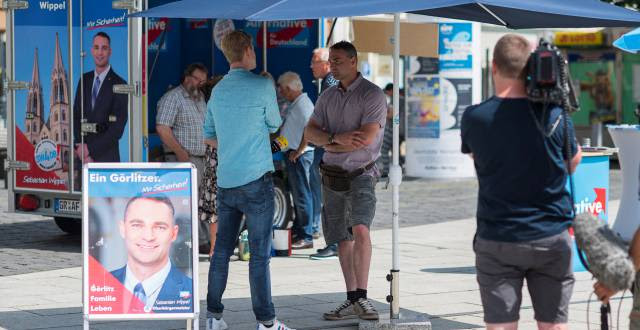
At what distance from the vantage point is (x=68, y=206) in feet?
35.5

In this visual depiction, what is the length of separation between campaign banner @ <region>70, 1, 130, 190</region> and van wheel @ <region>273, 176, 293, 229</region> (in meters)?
2.11

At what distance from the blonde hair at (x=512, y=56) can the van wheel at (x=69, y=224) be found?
7.90 m

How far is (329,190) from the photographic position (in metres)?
7.72

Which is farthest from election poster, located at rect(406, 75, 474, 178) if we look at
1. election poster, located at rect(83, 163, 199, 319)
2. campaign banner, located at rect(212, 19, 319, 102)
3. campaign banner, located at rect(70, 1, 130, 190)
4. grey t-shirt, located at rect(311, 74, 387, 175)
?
election poster, located at rect(83, 163, 199, 319)

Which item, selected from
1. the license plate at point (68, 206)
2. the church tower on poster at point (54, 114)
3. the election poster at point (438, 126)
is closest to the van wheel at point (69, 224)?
the license plate at point (68, 206)

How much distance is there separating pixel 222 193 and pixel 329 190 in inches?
38.3

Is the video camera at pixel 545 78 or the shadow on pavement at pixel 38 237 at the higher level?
the video camera at pixel 545 78

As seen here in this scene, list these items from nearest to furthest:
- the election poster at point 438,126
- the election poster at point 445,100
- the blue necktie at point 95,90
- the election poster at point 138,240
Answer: the election poster at point 138,240
the blue necktie at point 95,90
the election poster at point 445,100
the election poster at point 438,126

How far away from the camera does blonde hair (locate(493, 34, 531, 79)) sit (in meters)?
4.84

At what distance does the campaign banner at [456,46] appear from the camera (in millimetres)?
19062

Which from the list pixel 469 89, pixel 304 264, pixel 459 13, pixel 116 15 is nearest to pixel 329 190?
pixel 459 13

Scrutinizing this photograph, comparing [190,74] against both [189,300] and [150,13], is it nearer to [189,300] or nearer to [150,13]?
[150,13]

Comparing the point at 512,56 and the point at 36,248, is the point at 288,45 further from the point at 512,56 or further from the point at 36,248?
the point at 512,56

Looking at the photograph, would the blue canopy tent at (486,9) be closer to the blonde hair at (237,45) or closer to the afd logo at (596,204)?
the blonde hair at (237,45)
